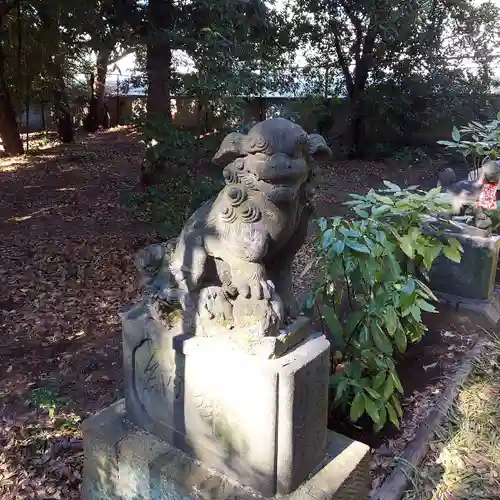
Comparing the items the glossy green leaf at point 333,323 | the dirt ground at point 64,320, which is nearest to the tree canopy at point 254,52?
the dirt ground at point 64,320

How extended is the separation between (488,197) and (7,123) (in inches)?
368

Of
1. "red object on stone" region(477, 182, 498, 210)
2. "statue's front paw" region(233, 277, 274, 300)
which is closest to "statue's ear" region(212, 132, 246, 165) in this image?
"statue's front paw" region(233, 277, 274, 300)

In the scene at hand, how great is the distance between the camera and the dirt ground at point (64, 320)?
304 centimetres

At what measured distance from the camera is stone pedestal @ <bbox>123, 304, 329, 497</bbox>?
1.94m

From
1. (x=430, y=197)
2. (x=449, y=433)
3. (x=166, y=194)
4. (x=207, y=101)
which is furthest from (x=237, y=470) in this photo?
(x=166, y=194)

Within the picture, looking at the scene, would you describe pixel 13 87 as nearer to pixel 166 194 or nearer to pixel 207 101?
pixel 166 194

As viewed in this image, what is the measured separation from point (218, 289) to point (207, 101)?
123 inches

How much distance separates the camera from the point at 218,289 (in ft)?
6.72

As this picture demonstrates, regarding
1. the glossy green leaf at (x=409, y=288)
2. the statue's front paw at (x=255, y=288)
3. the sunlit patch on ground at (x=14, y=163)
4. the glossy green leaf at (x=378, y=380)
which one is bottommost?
the glossy green leaf at (x=378, y=380)

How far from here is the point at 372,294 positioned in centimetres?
300

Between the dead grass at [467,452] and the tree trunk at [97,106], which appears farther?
the tree trunk at [97,106]

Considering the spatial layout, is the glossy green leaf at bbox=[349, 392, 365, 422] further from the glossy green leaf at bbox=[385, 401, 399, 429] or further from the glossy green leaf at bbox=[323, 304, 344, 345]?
the glossy green leaf at bbox=[323, 304, 344, 345]

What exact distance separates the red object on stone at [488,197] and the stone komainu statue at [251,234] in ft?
9.15

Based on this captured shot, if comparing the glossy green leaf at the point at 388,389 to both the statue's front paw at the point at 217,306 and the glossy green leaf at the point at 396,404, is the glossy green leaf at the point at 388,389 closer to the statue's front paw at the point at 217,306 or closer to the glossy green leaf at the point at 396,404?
the glossy green leaf at the point at 396,404
